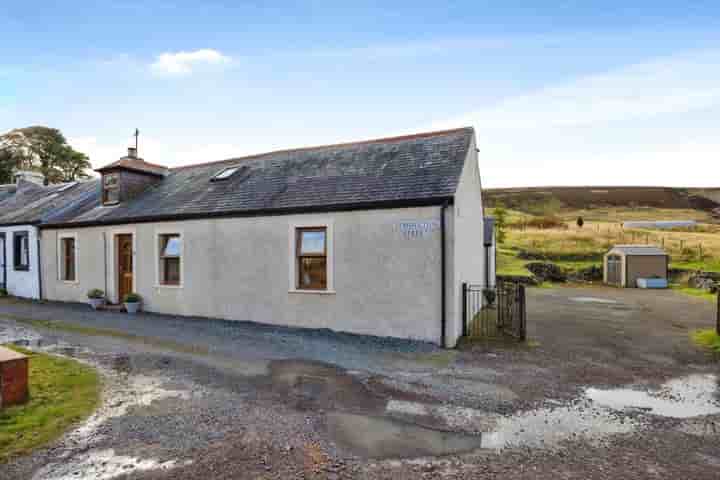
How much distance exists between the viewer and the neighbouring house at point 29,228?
16.4 m

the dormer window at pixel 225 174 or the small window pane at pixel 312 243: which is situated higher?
the dormer window at pixel 225 174

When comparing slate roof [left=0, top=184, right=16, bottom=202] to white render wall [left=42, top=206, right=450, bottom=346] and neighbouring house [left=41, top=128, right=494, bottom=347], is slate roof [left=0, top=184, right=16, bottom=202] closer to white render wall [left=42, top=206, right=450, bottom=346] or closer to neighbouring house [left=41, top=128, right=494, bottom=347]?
neighbouring house [left=41, top=128, right=494, bottom=347]

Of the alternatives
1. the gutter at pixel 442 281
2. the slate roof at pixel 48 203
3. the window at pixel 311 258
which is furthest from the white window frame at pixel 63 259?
the gutter at pixel 442 281

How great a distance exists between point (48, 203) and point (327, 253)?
15.3m

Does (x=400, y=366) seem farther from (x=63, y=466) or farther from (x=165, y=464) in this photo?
(x=63, y=466)

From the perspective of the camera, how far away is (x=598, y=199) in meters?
95.0

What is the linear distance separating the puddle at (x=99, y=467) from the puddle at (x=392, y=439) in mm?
1803

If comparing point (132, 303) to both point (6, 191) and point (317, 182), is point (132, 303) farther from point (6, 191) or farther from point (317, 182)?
point (6, 191)

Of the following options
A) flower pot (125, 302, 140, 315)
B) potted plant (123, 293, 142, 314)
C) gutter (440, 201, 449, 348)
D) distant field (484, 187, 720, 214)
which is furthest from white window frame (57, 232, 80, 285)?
distant field (484, 187, 720, 214)

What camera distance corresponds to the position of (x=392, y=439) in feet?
15.4

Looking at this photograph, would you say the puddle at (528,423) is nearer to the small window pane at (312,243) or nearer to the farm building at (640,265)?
the small window pane at (312,243)

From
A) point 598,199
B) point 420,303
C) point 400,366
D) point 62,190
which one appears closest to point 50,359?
point 400,366

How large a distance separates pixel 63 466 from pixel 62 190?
783 inches

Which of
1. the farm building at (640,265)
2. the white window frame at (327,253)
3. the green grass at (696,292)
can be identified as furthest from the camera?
the farm building at (640,265)
